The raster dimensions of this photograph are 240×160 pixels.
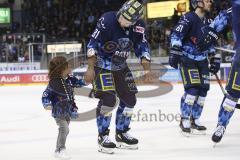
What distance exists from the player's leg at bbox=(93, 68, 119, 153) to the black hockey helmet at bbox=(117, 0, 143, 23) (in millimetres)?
521

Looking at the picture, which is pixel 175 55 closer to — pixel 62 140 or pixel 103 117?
pixel 103 117

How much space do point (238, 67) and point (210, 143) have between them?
861 mm

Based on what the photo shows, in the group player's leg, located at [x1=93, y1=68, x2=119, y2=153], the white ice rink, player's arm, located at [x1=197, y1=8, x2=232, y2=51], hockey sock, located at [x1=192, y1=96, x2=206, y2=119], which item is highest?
player's arm, located at [x1=197, y1=8, x2=232, y2=51]

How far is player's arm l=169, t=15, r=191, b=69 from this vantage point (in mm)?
5695

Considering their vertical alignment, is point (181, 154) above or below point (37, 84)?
above

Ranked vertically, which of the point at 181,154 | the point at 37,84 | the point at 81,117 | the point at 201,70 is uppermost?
the point at 201,70

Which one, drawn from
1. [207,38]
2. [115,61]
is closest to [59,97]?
[115,61]

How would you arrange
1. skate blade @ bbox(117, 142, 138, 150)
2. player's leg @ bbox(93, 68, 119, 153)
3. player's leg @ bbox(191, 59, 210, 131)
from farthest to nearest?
player's leg @ bbox(191, 59, 210, 131), skate blade @ bbox(117, 142, 138, 150), player's leg @ bbox(93, 68, 119, 153)

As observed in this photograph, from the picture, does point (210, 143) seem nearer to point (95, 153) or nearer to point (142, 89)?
point (95, 153)

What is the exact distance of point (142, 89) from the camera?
1192 centimetres

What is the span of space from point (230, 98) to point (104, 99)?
109cm

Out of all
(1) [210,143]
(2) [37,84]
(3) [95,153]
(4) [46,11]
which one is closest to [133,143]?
(3) [95,153]

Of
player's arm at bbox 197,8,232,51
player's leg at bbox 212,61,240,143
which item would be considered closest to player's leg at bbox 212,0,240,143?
player's leg at bbox 212,61,240,143

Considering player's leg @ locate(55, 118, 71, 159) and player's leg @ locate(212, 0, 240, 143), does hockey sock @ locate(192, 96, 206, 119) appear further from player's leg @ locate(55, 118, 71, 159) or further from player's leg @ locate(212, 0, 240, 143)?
player's leg @ locate(55, 118, 71, 159)
